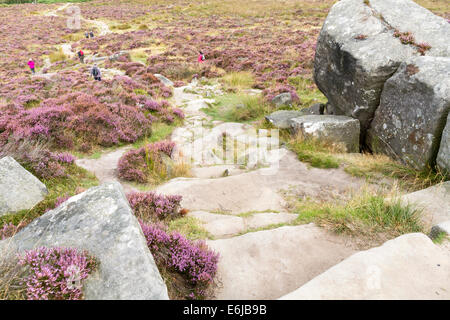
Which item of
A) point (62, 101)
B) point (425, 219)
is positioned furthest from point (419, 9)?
point (62, 101)

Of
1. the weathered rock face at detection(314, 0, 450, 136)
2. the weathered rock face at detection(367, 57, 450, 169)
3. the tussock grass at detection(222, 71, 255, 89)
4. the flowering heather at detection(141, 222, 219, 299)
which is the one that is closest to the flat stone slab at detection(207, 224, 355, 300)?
the flowering heather at detection(141, 222, 219, 299)

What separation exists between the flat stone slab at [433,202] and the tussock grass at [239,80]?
48.5 feet

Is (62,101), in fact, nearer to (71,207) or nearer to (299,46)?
(71,207)

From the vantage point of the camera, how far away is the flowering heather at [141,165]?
28.3 ft

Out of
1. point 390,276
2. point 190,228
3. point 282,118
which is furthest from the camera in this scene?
point 282,118

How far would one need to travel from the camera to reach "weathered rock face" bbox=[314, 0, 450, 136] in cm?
888

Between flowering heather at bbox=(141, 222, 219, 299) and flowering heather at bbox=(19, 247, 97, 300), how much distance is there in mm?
1063

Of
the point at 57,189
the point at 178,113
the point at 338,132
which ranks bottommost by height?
the point at 178,113

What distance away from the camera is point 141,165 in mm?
9070

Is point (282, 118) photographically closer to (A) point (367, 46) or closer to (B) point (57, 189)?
(A) point (367, 46)

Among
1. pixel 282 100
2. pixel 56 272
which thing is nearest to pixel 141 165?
pixel 56 272

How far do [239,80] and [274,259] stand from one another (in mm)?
17666
